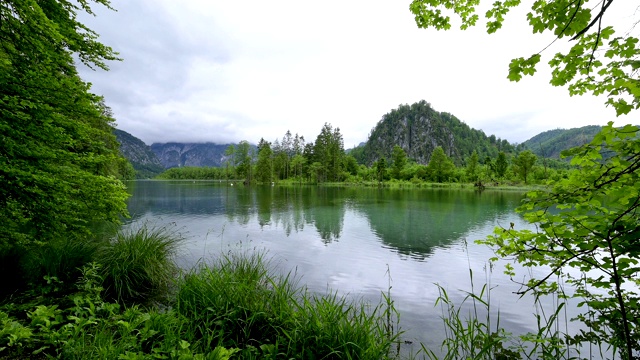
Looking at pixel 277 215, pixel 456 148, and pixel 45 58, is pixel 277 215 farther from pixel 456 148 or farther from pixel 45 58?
pixel 456 148

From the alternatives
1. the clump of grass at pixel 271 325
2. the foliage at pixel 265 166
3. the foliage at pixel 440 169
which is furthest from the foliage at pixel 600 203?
the foliage at pixel 440 169

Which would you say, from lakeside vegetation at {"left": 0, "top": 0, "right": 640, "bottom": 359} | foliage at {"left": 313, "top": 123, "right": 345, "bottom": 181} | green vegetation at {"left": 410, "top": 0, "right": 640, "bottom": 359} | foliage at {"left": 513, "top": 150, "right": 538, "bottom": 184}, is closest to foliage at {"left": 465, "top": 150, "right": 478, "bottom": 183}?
foliage at {"left": 513, "top": 150, "right": 538, "bottom": 184}

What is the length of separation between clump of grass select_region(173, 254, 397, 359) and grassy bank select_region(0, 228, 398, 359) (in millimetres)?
13

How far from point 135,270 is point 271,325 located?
404 centimetres

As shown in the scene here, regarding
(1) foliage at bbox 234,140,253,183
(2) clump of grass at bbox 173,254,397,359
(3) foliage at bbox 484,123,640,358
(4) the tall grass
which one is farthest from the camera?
(1) foliage at bbox 234,140,253,183

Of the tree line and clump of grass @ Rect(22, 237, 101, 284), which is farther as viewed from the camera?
the tree line

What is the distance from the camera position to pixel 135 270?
20.5 feet

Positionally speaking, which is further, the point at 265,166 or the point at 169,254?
the point at 265,166

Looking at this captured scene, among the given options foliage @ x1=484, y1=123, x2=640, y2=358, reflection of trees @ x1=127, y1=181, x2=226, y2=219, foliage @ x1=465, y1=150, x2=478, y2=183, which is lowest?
reflection of trees @ x1=127, y1=181, x2=226, y2=219

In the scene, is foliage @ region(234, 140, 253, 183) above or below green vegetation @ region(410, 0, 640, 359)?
above

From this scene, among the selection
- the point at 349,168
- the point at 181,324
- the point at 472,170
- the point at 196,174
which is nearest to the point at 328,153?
the point at 349,168

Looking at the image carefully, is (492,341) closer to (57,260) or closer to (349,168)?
(57,260)

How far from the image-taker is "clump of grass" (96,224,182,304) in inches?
227

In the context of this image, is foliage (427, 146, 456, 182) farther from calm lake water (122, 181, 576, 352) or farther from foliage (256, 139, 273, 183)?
calm lake water (122, 181, 576, 352)
